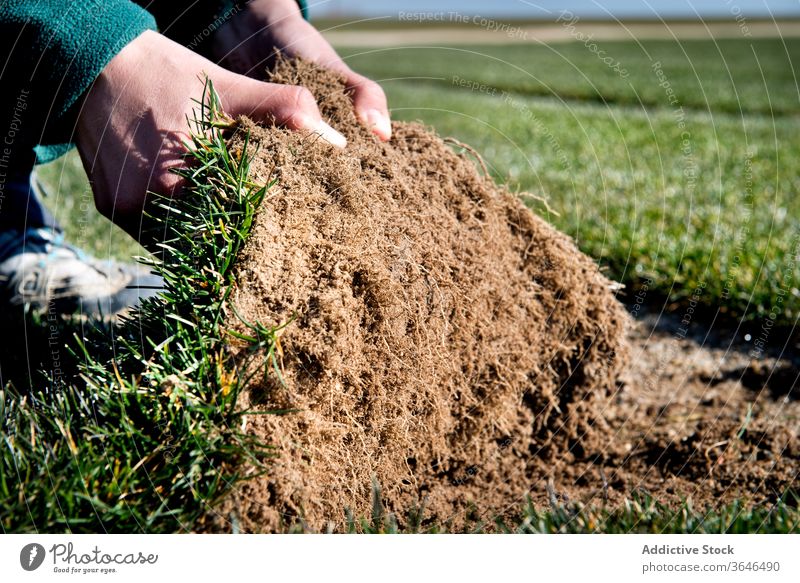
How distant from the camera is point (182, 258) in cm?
172

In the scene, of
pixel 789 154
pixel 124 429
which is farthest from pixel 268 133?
pixel 789 154

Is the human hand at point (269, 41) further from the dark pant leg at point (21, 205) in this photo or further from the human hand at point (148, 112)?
the dark pant leg at point (21, 205)

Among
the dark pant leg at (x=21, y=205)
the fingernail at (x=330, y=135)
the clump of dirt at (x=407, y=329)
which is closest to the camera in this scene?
the clump of dirt at (x=407, y=329)

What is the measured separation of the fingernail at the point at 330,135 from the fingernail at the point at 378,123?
0.17 meters

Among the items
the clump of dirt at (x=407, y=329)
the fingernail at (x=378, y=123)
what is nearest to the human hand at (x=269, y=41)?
the fingernail at (x=378, y=123)

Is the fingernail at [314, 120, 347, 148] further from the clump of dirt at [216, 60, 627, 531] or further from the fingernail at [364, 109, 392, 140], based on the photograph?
the fingernail at [364, 109, 392, 140]

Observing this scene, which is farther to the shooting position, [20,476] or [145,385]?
[145,385]

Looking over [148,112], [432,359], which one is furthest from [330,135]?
[432,359]

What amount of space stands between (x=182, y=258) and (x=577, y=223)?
3.47m

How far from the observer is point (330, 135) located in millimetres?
2049

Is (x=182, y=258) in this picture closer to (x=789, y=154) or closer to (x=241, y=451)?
(x=241, y=451)

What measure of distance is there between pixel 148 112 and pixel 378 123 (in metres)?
0.77

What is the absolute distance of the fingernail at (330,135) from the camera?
2016 mm

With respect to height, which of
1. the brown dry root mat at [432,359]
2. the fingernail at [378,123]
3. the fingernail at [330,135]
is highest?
the fingernail at [378,123]
